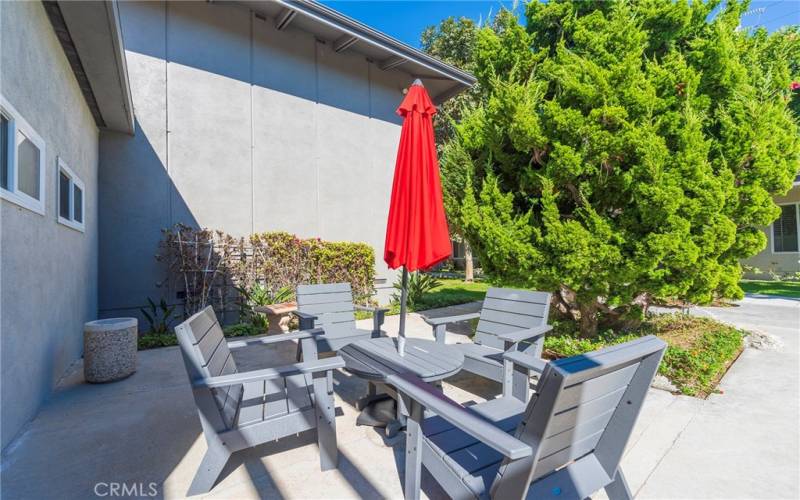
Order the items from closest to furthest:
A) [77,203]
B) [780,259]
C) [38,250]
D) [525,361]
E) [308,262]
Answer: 1. [525,361]
2. [38,250]
3. [77,203]
4. [308,262]
5. [780,259]

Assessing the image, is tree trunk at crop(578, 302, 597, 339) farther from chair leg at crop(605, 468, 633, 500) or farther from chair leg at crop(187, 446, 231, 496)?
chair leg at crop(187, 446, 231, 496)

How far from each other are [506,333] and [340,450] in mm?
2251

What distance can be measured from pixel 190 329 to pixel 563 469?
93.4 inches

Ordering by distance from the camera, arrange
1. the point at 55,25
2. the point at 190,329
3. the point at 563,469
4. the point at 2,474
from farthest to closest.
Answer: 1. the point at 55,25
2. the point at 2,474
3. the point at 190,329
4. the point at 563,469

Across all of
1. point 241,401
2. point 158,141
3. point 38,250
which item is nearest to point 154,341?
point 38,250

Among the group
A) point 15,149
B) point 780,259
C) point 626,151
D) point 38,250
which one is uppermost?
point 626,151

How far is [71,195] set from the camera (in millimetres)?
5074

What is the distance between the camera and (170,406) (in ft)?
12.7

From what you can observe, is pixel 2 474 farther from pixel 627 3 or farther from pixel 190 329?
pixel 627 3

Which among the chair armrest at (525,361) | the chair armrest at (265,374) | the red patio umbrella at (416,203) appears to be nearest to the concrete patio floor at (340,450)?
the chair armrest at (265,374)

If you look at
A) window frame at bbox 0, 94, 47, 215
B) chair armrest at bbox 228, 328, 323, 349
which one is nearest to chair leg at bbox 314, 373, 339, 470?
chair armrest at bbox 228, 328, 323, 349

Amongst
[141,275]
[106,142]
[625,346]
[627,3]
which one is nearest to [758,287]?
[627,3]

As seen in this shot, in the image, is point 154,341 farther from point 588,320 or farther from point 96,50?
point 588,320

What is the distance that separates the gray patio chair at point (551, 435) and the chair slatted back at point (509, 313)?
2013 millimetres
